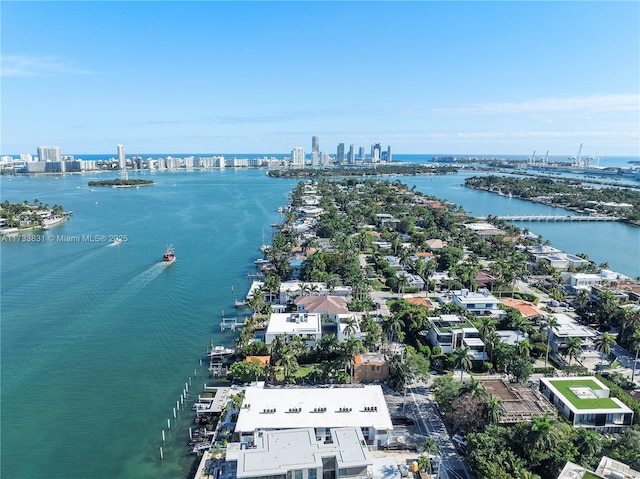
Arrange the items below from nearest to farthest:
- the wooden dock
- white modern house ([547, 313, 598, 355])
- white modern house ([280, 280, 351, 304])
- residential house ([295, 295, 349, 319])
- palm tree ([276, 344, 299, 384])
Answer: palm tree ([276, 344, 299, 384]), white modern house ([547, 313, 598, 355]), residential house ([295, 295, 349, 319]), the wooden dock, white modern house ([280, 280, 351, 304])

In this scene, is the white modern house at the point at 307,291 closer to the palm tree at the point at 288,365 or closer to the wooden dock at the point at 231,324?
the wooden dock at the point at 231,324

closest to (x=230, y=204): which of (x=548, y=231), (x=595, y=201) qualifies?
(x=548, y=231)

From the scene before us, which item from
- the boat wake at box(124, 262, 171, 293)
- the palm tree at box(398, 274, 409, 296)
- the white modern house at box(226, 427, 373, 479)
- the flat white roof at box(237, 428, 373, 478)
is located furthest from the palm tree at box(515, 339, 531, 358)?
the boat wake at box(124, 262, 171, 293)

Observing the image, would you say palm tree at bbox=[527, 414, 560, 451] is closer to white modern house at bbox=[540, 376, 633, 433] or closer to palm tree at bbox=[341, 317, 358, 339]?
white modern house at bbox=[540, 376, 633, 433]

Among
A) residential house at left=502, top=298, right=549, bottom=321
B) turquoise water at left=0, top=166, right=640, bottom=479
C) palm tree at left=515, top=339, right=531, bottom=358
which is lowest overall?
turquoise water at left=0, top=166, right=640, bottom=479

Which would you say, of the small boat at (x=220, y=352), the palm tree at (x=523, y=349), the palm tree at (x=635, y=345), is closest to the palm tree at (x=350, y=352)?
the small boat at (x=220, y=352)

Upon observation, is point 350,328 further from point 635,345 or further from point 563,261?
point 563,261
